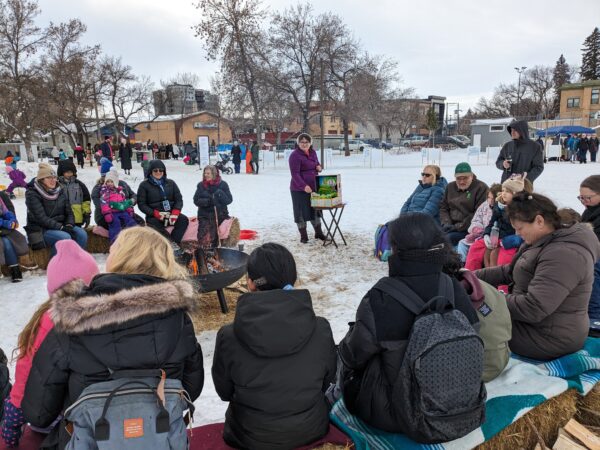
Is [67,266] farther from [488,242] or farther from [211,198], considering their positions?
[211,198]

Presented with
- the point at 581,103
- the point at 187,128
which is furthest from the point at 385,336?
the point at 581,103

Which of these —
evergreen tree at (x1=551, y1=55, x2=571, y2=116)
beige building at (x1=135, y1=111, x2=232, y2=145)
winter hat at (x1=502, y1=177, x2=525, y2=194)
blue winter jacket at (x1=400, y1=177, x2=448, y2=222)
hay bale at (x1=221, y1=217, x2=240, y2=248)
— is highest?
evergreen tree at (x1=551, y1=55, x2=571, y2=116)

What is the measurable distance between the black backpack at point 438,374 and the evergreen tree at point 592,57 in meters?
73.5

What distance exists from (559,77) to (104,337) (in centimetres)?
7420

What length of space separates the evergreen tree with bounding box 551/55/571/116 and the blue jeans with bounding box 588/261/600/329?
62632 millimetres

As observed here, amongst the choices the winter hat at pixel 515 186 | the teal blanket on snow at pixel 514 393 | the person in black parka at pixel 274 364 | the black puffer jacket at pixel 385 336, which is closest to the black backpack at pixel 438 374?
the black puffer jacket at pixel 385 336

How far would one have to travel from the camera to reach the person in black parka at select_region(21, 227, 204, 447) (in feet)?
5.39

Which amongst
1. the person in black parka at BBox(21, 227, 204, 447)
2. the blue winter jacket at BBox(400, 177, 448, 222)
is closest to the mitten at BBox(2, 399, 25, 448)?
the person in black parka at BBox(21, 227, 204, 447)

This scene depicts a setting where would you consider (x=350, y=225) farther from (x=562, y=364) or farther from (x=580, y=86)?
(x=580, y=86)

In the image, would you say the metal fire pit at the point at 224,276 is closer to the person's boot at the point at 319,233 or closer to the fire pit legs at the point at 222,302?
the fire pit legs at the point at 222,302

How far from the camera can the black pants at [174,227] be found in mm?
6430

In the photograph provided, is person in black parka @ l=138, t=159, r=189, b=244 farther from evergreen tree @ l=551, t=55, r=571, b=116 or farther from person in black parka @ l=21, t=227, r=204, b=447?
evergreen tree @ l=551, t=55, r=571, b=116

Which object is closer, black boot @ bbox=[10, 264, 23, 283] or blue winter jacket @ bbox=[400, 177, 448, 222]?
black boot @ bbox=[10, 264, 23, 283]

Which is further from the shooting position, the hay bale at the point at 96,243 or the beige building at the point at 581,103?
the beige building at the point at 581,103
